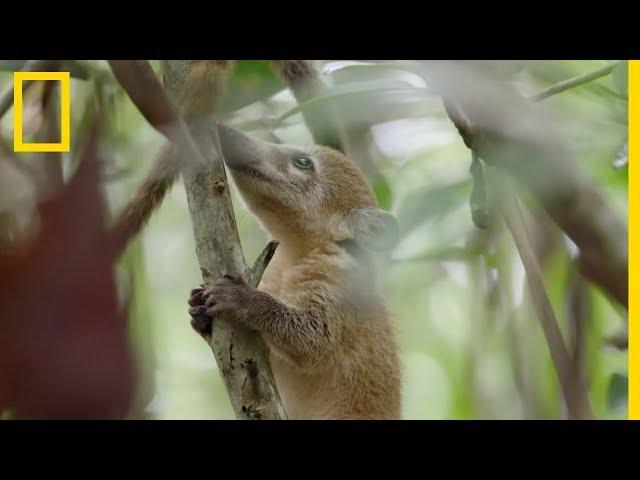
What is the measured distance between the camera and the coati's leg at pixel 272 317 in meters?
3.04

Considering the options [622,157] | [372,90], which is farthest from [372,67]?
[622,157]

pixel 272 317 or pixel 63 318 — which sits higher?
pixel 272 317

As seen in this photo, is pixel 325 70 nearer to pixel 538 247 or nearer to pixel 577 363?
pixel 538 247

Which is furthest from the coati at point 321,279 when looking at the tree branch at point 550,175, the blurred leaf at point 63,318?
the blurred leaf at point 63,318

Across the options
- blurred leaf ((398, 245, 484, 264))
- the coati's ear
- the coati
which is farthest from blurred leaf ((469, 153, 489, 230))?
the coati's ear

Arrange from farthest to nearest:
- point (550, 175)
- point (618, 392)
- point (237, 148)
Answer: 1. point (237, 148)
2. point (618, 392)
3. point (550, 175)

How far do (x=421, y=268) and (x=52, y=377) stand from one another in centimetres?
383

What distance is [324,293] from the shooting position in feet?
13.3

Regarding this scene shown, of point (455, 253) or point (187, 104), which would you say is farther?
point (455, 253)

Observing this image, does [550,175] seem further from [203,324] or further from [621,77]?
[203,324]

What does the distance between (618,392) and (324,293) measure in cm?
164

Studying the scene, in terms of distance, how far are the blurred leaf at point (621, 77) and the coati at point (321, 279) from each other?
5.59 feet

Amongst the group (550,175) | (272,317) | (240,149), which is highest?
(240,149)

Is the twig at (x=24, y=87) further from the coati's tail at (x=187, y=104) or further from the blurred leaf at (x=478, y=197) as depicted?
the blurred leaf at (x=478, y=197)
